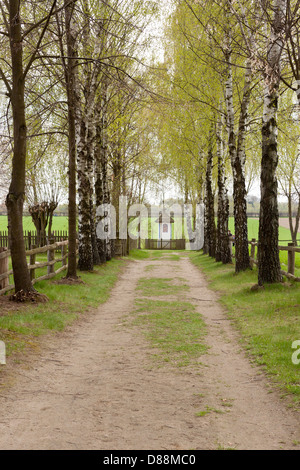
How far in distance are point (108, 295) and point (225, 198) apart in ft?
31.8

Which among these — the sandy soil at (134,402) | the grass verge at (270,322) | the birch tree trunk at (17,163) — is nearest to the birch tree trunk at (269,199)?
the grass verge at (270,322)

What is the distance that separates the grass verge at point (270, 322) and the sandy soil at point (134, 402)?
25 centimetres

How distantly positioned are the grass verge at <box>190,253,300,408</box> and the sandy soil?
247 millimetres

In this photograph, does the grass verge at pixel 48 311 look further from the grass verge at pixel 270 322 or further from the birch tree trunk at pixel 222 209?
the birch tree trunk at pixel 222 209

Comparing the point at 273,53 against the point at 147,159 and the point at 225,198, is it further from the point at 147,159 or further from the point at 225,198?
the point at 147,159

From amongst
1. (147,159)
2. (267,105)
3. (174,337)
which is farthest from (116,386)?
(147,159)

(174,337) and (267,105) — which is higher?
(267,105)

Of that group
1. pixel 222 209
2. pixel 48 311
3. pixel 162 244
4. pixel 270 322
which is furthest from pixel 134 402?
pixel 162 244

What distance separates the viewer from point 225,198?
21.0 m

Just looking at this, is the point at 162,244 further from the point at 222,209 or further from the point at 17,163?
the point at 17,163

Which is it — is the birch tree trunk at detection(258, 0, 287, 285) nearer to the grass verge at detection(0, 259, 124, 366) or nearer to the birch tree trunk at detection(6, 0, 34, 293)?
the grass verge at detection(0, 259, 124, 366)

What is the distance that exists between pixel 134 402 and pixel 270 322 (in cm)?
449

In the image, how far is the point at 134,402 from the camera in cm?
514

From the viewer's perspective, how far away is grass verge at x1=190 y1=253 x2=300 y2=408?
→ 6.03m
